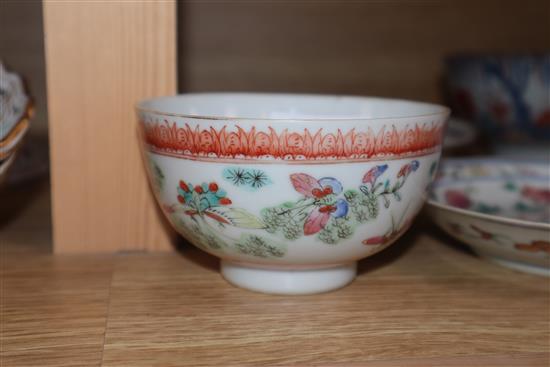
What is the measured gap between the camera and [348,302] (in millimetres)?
449

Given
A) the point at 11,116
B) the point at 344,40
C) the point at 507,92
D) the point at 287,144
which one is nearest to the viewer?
the point at 287,144

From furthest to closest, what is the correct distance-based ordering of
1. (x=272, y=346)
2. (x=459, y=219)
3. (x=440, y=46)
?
(x=440, y=46) < (x=459, y=219) < (x=272, y=346)

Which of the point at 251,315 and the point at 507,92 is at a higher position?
the point at 507,92

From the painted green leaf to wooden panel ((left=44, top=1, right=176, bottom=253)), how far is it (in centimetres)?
14

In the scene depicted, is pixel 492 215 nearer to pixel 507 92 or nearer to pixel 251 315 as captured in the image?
pixel 251 315

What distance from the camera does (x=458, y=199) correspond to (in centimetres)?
65

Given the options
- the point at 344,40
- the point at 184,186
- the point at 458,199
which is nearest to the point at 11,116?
the point at 184,186

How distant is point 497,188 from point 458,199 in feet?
0.17

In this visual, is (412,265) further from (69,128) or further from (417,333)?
(69,128)

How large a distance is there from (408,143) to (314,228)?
0.27ft

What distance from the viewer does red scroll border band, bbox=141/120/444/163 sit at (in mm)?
389

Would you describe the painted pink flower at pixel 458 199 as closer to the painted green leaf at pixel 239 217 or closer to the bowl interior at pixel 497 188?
the bowl interior at pixel 497 188

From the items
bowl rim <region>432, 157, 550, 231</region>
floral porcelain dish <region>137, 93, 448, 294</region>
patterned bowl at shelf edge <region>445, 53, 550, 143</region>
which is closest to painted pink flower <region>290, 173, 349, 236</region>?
floral porcelain dish <region>137, 93, 448, 294</region>

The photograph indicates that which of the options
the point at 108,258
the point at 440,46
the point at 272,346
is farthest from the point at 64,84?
the point at 440,46
